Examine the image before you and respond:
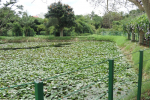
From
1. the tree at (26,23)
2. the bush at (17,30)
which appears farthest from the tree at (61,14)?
the bush at (17,30)

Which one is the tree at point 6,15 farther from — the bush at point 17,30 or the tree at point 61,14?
the tree at point 61,14

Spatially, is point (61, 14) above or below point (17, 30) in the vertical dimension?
above

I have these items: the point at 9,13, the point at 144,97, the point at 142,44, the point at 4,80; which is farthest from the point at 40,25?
the point at 144,97

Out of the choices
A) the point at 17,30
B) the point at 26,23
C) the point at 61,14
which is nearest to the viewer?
the point at 61,14

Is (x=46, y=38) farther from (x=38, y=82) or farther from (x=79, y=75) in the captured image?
(x=38, y=82)

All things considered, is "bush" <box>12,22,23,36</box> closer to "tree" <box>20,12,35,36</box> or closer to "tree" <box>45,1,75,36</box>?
"tree" <box>20,12,35,36</box>

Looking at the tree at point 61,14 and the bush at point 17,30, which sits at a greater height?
the tree at point 61,14

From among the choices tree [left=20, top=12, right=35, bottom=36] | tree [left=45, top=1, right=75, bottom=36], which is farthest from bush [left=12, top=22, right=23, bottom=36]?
tree [left=45, top=1, right=75, bottom=36]

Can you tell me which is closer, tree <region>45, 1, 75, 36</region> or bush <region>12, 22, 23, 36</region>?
tree <region>45, 1, 75, 36</region>

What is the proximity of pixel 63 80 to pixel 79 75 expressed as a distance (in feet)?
2.33

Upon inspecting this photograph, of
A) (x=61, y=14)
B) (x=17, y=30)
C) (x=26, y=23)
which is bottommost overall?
(x=17, y=30)

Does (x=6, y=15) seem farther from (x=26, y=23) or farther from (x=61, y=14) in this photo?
(x=61, y=14)

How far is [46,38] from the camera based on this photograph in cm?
2445

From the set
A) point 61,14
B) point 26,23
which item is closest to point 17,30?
point 26,23
